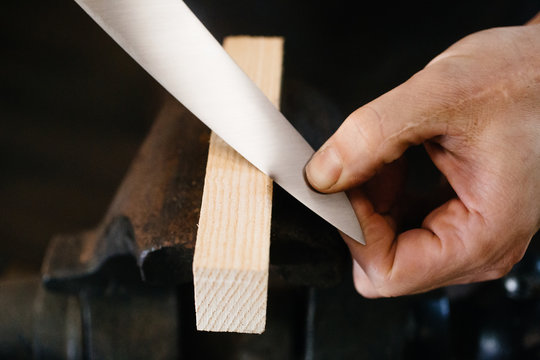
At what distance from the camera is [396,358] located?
953 millimetres

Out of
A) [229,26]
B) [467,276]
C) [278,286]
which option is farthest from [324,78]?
[467,276]

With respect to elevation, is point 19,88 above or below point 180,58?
above

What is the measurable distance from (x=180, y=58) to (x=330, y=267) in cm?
44

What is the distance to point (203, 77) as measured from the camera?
1.71 ft

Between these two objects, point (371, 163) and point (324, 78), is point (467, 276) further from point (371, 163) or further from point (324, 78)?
point (324, 78)

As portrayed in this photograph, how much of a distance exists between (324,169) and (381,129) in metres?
0.10

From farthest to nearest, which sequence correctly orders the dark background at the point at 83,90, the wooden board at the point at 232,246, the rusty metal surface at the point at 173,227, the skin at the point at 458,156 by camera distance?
the dark background at the point at 83,90, the rusty metal surface at the point at 173,227, the skin at the point at 458,156, the wooden board at the point at 232,246

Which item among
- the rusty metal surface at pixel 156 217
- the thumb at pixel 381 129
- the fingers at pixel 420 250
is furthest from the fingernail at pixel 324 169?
the rusty metal surface at pixel 156 217

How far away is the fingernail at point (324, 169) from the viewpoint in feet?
1.84

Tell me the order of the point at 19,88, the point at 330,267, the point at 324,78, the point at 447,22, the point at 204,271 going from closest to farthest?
the point at 204,271 → the point at 330,267 → the point at 447,22 → the point at 324,78 → the point at 19,88

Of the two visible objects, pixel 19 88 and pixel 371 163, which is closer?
pixel 371 163

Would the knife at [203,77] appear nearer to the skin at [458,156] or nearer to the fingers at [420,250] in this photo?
the skin at [458,156]

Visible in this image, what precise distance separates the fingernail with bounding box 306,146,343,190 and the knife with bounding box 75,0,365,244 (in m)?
0.02

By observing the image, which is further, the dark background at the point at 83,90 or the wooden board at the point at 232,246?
the dark background at the point at 83,90
